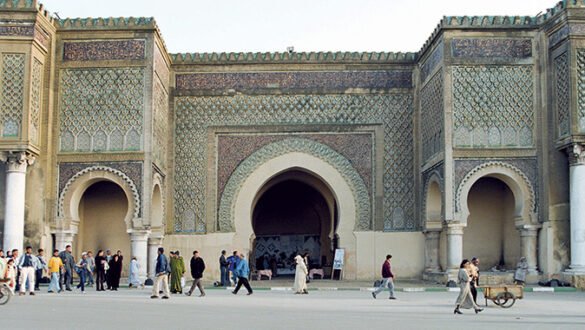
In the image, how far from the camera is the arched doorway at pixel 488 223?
1816cm

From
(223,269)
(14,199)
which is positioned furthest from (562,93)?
(14,199)

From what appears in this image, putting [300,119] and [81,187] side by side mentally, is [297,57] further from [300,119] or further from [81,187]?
[81,187]

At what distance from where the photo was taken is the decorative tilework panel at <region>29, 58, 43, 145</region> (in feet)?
51.5

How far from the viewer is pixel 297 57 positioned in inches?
736

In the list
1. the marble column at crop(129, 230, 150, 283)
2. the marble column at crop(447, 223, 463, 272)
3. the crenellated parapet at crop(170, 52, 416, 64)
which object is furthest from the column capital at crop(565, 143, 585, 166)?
the marble column at crop(129, 230, 150, 283)

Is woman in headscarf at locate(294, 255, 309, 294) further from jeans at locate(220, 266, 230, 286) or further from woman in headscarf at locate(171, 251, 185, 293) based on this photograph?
jeans at locate(220, 266, 230, 286)

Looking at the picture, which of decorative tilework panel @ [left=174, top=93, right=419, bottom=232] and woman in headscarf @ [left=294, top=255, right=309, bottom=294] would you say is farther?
decorative tilework panel @ [left=174, top=93, right=419, bottom=232]

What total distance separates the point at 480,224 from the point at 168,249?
6499mm

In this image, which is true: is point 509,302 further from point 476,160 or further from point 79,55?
point 79,55

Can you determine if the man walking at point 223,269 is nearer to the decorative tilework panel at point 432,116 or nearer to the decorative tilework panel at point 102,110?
the decorative tilework panel at point 102,110

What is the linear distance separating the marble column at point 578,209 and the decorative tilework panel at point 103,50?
8222mm

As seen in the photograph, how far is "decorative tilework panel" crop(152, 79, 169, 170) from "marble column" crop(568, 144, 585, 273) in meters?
7.68

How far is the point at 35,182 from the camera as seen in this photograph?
53.1 ft

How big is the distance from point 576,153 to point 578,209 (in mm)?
991
